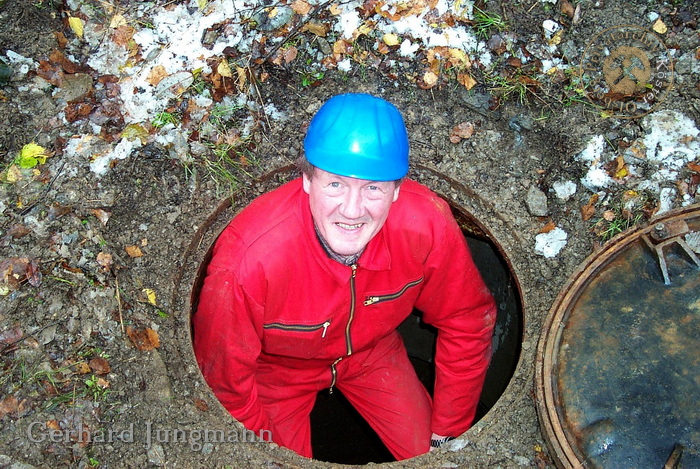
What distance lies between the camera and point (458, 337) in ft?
9.24

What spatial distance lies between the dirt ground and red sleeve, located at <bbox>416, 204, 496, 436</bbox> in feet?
0.66

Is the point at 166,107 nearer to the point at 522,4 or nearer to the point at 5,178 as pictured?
the point at 5,178

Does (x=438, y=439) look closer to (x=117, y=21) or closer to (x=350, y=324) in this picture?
(x=350, y=324)

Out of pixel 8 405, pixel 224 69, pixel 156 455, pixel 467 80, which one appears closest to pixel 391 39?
pixel 467 80

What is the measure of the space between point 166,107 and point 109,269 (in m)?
0.80

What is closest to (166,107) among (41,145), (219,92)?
(219,92)

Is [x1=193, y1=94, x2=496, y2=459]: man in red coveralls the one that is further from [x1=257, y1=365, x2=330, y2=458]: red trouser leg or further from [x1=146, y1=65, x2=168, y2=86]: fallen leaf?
[x1=146, y1=65, x2=168, y2=86]: fallen leaf

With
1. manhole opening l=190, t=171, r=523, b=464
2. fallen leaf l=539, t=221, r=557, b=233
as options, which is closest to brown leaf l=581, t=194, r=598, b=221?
fallen leaf l=539, t=221, r=557, b=233

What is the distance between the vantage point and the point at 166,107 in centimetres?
296

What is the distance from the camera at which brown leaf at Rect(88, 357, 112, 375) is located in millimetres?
2443

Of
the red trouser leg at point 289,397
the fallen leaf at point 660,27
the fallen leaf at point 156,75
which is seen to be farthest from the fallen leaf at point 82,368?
the fallen leaf at point 660,27

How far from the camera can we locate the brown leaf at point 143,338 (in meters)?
2.59

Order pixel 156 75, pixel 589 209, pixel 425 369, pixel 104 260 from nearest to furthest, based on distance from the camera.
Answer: pixel 104 260 → pixel 589 209 → pixel 156 75 → pixel 425 369

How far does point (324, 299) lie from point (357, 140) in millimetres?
671
